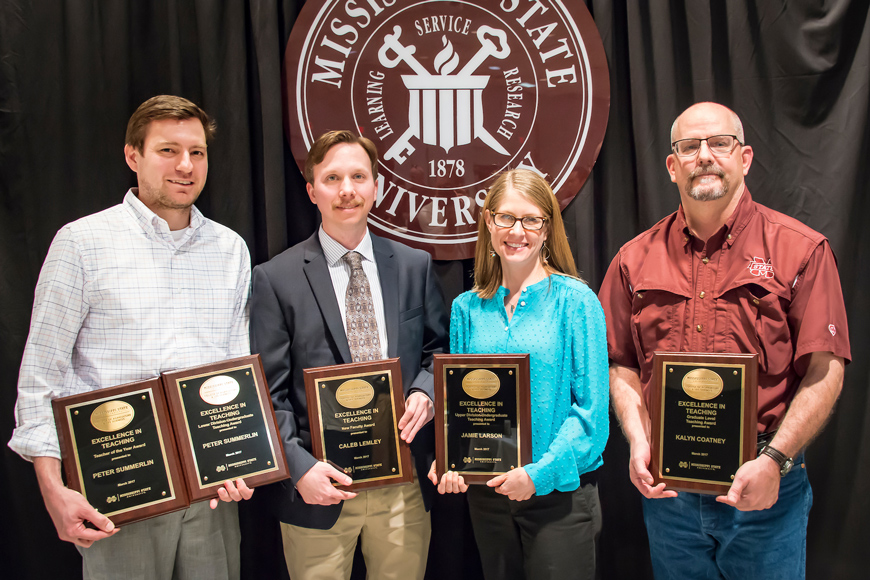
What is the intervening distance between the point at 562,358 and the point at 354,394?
0.66 meters

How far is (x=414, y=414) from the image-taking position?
191 centimetres

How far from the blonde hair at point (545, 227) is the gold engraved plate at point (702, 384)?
0.49 meters

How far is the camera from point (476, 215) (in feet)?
8.55

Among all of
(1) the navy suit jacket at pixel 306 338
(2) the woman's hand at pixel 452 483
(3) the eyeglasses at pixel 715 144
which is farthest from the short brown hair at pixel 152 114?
(3) the eyeglasses at pixel 715 144

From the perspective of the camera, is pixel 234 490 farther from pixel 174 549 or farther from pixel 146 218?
pixel 146 218

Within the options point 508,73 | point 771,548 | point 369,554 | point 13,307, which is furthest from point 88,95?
point 771,548

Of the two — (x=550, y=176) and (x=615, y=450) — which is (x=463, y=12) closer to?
(x=550, y=176)

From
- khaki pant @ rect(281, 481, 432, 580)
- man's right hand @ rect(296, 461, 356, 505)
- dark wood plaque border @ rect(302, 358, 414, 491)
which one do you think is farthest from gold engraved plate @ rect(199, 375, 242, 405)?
khaki pant @ rect(281, 481, 432, 580)

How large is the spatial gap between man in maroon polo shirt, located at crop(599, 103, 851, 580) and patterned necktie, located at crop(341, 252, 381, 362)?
89 cm

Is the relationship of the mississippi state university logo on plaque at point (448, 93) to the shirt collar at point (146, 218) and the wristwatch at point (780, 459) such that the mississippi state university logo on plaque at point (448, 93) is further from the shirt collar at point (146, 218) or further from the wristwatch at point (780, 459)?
the wristwatch at point (780, 459)

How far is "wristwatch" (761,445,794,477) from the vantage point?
1.77m

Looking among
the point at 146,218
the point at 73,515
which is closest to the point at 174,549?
the point at 73,515

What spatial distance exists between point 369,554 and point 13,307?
73.5 inches

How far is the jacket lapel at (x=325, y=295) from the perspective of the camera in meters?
1.98
